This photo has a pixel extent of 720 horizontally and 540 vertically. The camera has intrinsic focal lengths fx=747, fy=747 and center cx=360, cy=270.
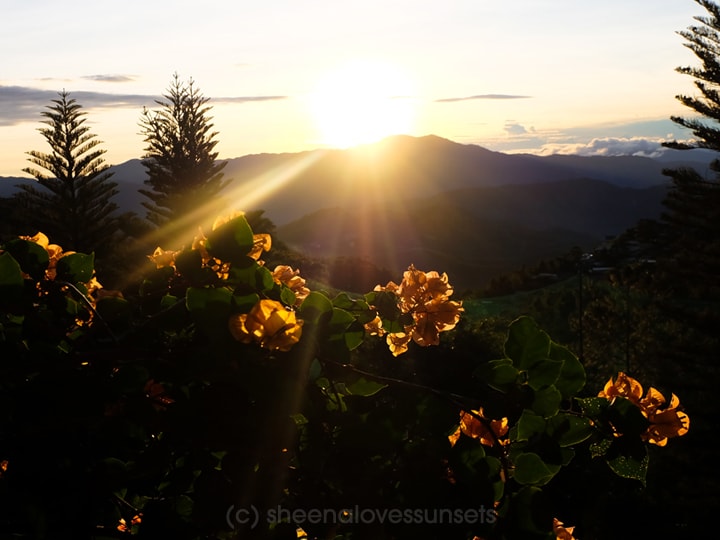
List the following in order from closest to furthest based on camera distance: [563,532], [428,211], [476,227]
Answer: [563,532] → [476,227] → [428,211]

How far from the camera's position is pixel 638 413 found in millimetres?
1091

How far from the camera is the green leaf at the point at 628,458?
3.57 feet

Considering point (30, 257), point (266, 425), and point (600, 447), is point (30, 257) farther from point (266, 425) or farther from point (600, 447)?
point (600, 447)

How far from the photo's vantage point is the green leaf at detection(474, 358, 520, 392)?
3.50 feet

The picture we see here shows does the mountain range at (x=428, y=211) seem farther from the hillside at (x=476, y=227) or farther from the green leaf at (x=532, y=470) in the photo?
the green leaf at (x=532, y=470)

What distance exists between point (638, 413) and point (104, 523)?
0.82 metres

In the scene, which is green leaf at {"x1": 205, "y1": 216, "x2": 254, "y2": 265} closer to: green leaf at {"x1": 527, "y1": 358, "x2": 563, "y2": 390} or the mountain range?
green leaf at {"x1": 527, "y1": 358, "x2": 563, "y2": 390}

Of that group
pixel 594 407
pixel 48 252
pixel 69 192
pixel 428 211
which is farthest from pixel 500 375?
pixel 428 211

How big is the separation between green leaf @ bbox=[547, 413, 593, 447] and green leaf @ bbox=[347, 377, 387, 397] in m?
0.25

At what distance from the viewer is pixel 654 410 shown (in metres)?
1.32

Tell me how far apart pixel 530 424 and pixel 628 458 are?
0.59 ft

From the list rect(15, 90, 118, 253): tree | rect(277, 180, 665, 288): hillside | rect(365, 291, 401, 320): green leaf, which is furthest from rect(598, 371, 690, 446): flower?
rect(277, 180, 665, 288): hillside

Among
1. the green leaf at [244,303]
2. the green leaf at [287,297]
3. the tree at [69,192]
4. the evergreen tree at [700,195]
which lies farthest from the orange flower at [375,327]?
the tree at [69,192]

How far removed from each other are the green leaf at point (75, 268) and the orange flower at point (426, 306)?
61 cm
